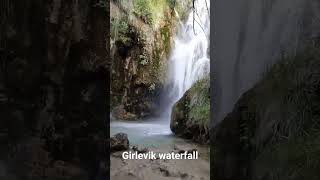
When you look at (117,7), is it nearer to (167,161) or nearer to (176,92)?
(176,92)

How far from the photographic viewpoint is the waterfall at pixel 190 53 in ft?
8.00

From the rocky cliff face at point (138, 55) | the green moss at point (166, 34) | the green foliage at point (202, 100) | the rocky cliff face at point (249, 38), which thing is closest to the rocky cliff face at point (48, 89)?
the rocky cliff face at point (138, 55)

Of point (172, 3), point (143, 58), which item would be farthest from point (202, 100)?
point (172, 3)

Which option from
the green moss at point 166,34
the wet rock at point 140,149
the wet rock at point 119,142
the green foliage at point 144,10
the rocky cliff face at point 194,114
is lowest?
the wet rock at point 140,149

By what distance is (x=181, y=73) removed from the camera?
247 centimetres

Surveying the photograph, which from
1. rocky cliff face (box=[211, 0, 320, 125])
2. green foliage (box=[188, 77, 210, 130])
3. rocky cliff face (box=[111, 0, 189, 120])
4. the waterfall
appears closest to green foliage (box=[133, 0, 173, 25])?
rocky cliff face (box=[111, 0, 189, 120])

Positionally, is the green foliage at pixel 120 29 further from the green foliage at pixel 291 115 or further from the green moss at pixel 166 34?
the green foliage at pixel 291 115

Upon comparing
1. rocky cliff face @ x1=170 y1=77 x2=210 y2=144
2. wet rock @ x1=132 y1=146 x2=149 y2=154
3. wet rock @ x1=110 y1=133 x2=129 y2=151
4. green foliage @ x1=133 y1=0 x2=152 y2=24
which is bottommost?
wet rock @ x1=132 y1=146 x2=149 y2=154

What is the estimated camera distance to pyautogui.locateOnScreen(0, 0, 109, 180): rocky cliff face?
2.47 m

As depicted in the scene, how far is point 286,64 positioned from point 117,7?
0.89m

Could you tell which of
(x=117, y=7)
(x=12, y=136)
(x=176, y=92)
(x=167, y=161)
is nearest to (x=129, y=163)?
(x=167, y=161)

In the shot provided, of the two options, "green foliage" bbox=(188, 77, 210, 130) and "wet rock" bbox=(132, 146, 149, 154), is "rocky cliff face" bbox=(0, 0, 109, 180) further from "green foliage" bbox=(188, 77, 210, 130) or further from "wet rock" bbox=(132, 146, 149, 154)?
"green foliage" bbox=(188, 77, 210, 130)

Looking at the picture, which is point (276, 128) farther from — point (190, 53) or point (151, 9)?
point (151, 9)

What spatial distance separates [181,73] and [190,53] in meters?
0.11
